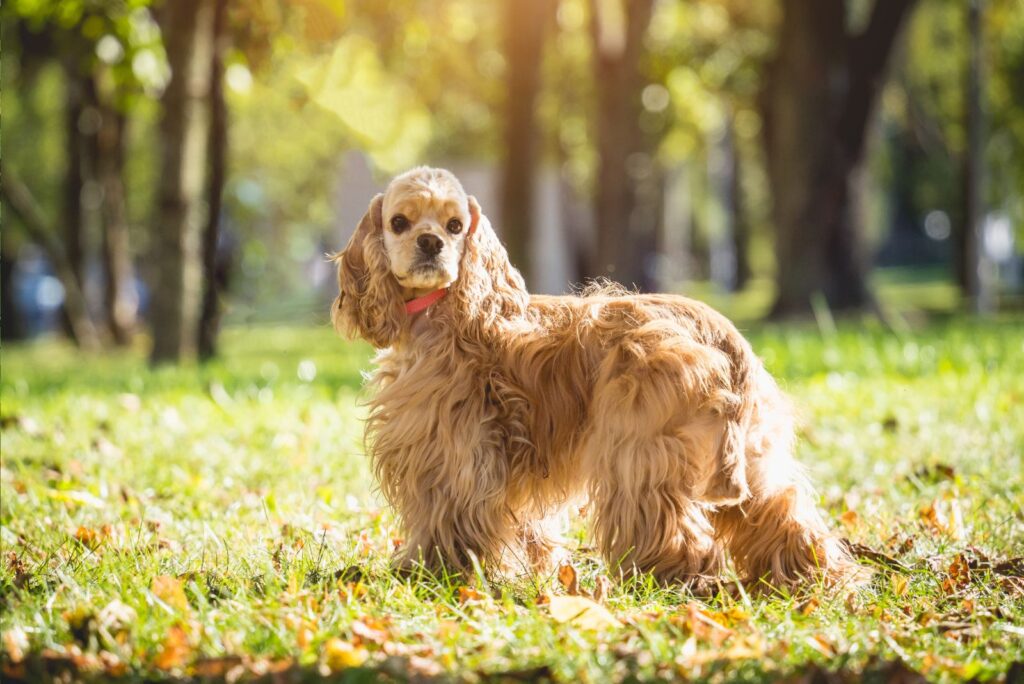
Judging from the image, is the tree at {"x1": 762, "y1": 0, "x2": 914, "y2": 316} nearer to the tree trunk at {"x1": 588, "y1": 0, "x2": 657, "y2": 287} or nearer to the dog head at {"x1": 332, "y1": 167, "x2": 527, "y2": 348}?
the tree trunk at {"x1": 588, "y1": 0, "x2": 657, "y2": 287}

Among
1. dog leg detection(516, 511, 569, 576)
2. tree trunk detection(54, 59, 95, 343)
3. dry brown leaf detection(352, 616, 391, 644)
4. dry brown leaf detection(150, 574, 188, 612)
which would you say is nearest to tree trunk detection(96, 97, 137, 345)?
tree trunk detection(54, 59, 95, 343)

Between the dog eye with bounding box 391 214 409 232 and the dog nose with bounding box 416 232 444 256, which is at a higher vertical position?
the dog eye with bounding box 391 214 409 232

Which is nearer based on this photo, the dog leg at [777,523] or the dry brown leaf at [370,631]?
the dry brown leaf at [370,631]

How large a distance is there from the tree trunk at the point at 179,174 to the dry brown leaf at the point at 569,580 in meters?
9.12

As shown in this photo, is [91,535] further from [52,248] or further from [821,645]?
[52,248]

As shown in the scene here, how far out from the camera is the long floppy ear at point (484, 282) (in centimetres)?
436

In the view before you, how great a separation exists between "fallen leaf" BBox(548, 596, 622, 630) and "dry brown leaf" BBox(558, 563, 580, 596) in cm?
38

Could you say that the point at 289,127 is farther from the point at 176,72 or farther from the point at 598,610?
the point at 598,610

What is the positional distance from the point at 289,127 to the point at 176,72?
1020 inches

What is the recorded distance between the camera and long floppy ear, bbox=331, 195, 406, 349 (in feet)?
14.5

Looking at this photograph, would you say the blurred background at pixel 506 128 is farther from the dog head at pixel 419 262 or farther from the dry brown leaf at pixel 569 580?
the dry brown leaf at pixel 569 580

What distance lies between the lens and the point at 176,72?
482 inches

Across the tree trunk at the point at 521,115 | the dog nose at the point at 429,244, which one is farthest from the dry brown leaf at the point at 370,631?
the tree trunk at the point at 521,115

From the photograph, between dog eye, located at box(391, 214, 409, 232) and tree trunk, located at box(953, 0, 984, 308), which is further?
tree trunk, located at box(953, 0, 984, 308)
